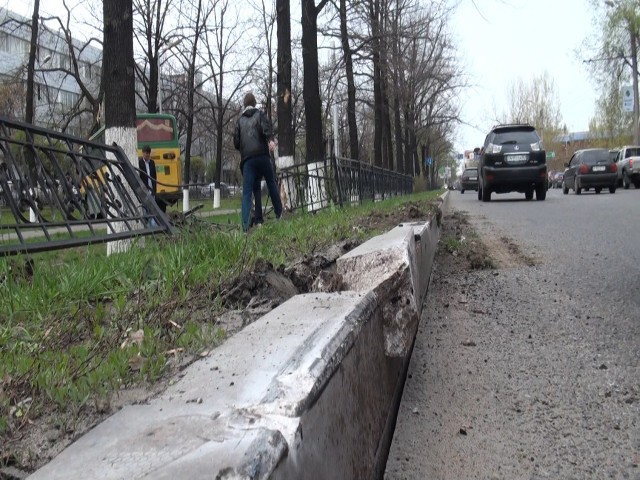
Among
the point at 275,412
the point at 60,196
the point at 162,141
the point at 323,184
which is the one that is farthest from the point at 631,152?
the point at 275,412

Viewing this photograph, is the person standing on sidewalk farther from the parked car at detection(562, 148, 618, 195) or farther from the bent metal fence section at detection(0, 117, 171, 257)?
the parked car at detection(562, 148, 618, 195)

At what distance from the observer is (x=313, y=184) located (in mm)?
13367

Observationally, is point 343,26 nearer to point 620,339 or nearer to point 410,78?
point 410,78

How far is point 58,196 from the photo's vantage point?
5.19 metres

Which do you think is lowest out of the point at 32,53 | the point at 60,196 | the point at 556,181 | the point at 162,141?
the point at 60,196

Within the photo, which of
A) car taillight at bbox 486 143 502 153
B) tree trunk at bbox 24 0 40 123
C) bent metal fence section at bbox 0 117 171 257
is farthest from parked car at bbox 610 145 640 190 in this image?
bent metal fence section at bbox 0 117 171 257

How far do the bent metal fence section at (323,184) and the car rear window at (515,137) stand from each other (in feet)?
13.6

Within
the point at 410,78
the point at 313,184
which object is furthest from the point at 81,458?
the point at 410,78

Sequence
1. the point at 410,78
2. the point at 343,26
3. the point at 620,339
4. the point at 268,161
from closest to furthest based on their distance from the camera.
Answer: the point at 620,339 < the point at 268,161 < the point at 343,26 < the point at 410,78

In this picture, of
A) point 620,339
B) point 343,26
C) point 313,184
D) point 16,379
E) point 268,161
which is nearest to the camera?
point 16,379

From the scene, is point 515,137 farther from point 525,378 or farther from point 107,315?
point 107,315

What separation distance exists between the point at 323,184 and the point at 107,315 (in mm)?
10994

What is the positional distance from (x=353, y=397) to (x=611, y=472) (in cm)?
102

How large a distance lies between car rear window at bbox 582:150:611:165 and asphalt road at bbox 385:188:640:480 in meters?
21.6
